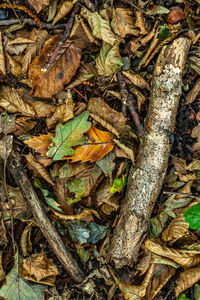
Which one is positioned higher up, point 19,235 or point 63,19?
point 63,19

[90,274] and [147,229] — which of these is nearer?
[147,229]

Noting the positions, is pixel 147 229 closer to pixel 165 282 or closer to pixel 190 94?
pixel 165 282

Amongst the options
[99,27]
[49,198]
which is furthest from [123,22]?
[49,198]

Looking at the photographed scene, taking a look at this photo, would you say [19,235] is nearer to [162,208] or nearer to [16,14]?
[162,208]

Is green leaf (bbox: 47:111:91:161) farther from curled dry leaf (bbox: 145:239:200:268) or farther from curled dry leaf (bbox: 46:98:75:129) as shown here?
curled dry leaf (bbox: 145:239:200:268)

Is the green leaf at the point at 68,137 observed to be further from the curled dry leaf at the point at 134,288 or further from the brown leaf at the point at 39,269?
the curled dry leaf at the point at 134,288

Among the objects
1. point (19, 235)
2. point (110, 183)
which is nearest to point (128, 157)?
point (110, 183)

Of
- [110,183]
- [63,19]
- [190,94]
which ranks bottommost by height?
[110,183]
